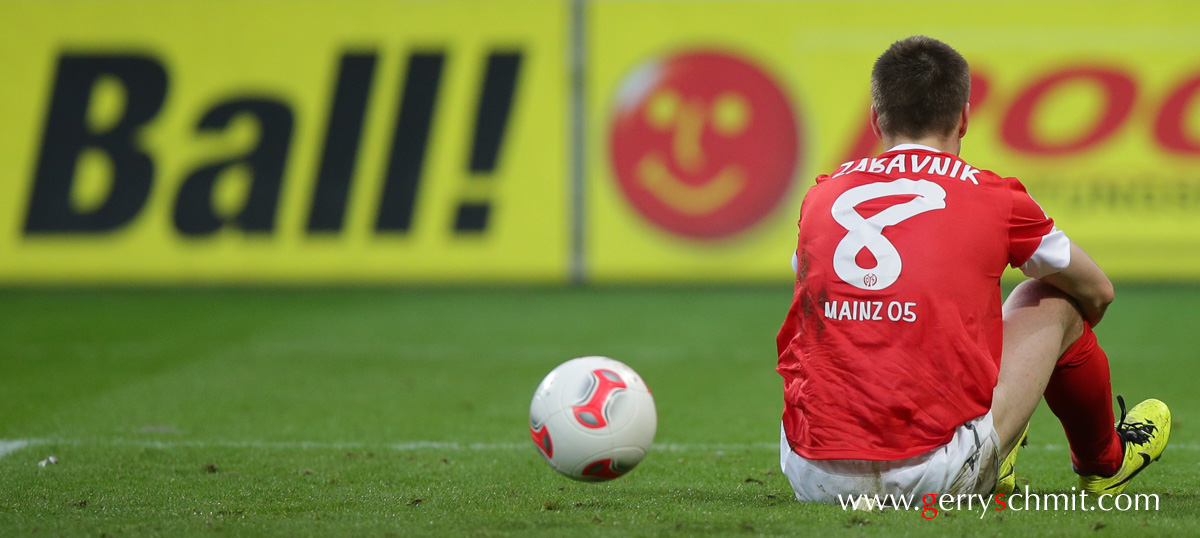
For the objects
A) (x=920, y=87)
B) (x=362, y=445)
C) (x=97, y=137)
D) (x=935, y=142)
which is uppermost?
(x=920, y=87)

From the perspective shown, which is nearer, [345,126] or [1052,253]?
[1052,253]

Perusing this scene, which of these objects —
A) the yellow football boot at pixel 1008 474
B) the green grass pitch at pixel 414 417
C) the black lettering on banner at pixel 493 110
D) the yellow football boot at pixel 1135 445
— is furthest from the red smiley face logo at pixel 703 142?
the yellow football boot at pixel 1008 474

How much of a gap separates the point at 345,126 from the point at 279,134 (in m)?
0.55

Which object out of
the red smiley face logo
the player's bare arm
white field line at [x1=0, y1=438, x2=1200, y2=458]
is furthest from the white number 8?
the red smiley face logo

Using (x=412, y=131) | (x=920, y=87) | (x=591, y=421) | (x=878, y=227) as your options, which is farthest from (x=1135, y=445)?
(x=412, y=131)

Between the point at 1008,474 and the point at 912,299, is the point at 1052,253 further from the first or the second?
the point at 1008,474

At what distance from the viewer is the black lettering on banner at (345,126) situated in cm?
1105

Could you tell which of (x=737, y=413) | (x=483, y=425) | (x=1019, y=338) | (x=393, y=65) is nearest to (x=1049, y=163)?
(x=393, y=65)

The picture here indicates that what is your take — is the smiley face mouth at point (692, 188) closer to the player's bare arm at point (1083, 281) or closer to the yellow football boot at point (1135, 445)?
the yellow football boot at point (1135, 445)

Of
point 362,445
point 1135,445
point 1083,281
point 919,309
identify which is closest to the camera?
point 919,309

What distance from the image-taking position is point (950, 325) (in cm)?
317

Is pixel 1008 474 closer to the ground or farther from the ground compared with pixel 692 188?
farther from the ground

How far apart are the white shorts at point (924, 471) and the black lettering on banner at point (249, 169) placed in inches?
332

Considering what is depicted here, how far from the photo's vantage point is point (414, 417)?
18.3 feet
